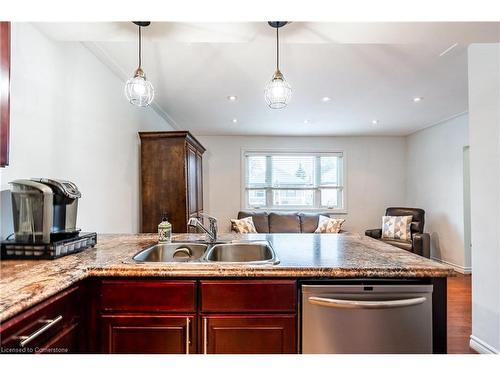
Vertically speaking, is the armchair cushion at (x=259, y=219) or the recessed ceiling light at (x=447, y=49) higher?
the recessed ceiling light at (x=447, y=49)

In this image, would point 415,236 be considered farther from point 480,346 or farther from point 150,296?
point 150,296

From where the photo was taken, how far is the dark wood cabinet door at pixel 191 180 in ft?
10.9

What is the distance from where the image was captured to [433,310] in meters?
1.25

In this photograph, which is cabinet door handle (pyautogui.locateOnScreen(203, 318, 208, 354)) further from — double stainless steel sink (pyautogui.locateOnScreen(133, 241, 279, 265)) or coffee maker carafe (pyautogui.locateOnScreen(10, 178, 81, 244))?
coffee maker carafe (pyautogui.locateOnScreen(10, 178, 81, 244))

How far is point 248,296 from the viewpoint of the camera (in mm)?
1241

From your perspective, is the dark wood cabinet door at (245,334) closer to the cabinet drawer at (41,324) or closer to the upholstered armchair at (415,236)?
the cabinet drawer at (41,324)

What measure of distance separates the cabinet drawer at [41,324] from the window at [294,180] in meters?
4.66

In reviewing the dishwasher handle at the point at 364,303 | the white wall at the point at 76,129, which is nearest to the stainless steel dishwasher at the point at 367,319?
the dishwasher handle at the point at 364,303

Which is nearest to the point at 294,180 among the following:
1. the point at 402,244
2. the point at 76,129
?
the point at 402,244

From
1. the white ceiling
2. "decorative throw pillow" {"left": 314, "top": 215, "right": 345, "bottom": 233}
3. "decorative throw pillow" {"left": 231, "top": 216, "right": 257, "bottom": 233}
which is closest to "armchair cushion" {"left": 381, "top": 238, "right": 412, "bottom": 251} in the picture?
"decorative throw pillow" {"left": 314, "top": 215, "right": 345, "bottom": 233}

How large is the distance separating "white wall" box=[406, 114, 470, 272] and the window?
1431 mm

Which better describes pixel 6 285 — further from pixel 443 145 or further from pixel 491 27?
pixel 443 145

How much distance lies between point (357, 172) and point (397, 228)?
4.94ft
